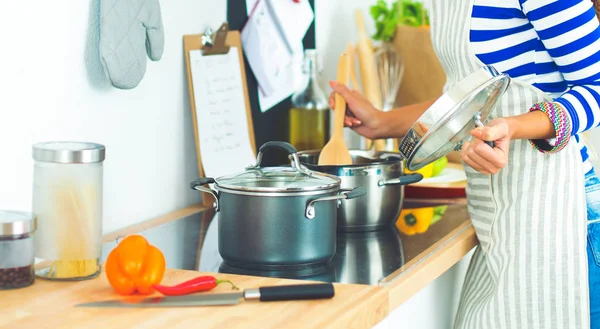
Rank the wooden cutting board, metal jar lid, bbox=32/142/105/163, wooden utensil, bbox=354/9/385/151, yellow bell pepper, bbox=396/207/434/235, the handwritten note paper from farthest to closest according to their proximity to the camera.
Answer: wooden utensil, bbox=354/9/385/151 → the handwritten note paper → yellow bell pepper, bbox=396/207/434/235 → metal jar lid, bbox=32/142/105/163 → the wooden cutting board

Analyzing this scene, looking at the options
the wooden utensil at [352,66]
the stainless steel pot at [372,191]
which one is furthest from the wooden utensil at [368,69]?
the stainless steel pot at [372,191]

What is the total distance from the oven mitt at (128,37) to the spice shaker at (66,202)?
0.27 m

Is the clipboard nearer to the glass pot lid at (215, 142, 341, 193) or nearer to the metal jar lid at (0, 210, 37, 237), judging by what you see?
the glass pot lid at (215, 142, 341, 193)

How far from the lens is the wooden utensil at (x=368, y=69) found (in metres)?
2.17

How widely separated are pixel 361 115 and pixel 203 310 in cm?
78

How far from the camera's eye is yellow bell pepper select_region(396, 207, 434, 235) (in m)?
1.57

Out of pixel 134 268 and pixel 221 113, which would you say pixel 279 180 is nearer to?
pixel 134 268

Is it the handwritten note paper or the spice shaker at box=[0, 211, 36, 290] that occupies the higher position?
the handwritten note paper

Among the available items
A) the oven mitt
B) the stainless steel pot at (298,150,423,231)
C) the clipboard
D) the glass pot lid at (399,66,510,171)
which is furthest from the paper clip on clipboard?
the glass pot lid at (399,66,510,171)

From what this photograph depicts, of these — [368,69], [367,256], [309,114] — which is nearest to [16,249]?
[367,256]

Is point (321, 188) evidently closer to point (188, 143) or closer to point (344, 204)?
point (344, 204)

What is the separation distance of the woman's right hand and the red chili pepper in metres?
0.68

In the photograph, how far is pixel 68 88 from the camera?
4.30 feet

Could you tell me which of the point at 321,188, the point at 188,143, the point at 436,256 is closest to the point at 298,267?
the point at 321,188
